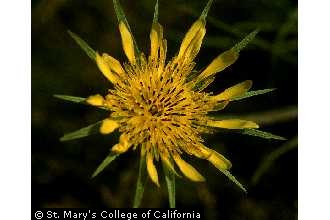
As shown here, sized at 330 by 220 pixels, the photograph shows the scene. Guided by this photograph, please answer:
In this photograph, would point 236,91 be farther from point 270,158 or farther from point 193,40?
point 270,158

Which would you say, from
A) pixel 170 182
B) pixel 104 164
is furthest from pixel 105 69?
pixel 170 182

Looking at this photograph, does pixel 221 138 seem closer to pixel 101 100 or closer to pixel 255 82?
pixel 255 82

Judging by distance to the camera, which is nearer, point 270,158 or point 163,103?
point 163,103

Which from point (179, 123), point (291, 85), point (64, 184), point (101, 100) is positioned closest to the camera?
point (101, 100)

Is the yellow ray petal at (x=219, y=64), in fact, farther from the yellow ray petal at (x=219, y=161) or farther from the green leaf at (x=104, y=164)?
the green leaf at (x=104, y=164)

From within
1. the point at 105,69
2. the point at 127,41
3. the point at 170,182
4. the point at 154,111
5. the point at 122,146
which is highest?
the point at 127,41
